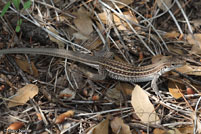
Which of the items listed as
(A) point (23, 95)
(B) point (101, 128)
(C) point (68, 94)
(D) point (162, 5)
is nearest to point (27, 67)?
(A) point (23, 95)

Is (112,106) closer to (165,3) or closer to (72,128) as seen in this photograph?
(72,128)

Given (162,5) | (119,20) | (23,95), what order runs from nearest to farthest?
(23,95) < (119,20) < (162,5)

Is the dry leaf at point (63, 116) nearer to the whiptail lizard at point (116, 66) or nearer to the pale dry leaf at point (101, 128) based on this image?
the pale dry leaf at point (101, 128)

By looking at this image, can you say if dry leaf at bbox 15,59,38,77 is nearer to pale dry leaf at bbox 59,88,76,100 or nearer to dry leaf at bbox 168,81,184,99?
pale dry leaf at bbox 59,88,76,100

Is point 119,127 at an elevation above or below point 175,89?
below

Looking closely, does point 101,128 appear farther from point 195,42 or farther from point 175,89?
point 195,42

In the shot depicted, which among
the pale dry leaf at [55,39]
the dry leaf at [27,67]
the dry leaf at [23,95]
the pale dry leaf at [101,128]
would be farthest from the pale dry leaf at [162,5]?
the dry leaf at [23,95]

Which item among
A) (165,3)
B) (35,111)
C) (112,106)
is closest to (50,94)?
(35,111)

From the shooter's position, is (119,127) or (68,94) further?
(68,94)
